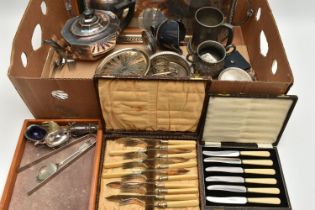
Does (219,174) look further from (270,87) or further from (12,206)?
(12,206)

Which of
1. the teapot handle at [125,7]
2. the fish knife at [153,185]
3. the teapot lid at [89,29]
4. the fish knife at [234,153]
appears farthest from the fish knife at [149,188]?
the teapot handle at [125,7]

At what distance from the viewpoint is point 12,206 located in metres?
0.91

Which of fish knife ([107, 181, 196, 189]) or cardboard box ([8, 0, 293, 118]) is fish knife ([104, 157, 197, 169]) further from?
cardboard box ([8, 0, 293, 118])

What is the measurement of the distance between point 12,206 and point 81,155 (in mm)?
225

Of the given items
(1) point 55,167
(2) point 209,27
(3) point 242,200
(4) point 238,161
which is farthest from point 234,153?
(1) point 55,167

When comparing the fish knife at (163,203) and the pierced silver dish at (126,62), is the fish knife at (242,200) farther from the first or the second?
the pierced silver dish at (126,62)

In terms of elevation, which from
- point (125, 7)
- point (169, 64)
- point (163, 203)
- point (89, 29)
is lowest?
point (163, 203)

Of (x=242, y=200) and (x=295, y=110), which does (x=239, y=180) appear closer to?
(x=242, y=200)

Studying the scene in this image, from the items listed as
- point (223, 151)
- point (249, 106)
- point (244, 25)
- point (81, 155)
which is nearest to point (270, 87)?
point (249, 106)

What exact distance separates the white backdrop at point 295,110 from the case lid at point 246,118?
106 millimetres

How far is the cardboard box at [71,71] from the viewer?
35.4 inches

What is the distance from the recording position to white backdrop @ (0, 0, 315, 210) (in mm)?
994

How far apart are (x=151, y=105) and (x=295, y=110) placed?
519mm

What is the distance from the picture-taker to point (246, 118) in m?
0.96
